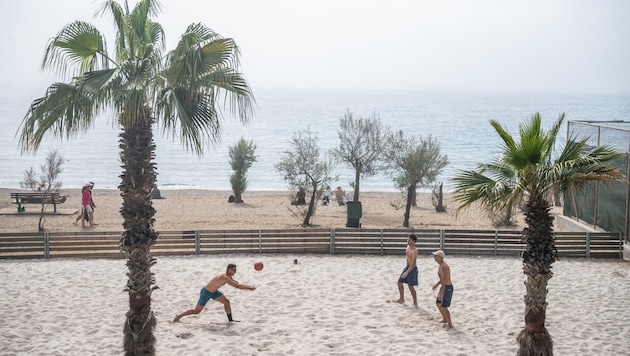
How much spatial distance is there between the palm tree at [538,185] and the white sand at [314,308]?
1795 millimetres

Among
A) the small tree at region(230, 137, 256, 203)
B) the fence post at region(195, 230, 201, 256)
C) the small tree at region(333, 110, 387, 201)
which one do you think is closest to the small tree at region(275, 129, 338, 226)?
the small tree at region(333, 110, 387, 201)

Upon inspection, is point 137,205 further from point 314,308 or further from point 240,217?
point 240,217

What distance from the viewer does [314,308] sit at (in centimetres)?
1359

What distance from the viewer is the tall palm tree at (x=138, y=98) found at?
30.6 feet

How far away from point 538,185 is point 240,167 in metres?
26.6

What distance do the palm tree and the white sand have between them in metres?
1.79

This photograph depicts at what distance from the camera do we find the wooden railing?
60.3 feet

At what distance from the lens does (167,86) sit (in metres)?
9.72

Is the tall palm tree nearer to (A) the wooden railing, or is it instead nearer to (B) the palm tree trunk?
(B) the palm tree trunk

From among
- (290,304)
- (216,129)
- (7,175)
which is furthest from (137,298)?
(7,175)

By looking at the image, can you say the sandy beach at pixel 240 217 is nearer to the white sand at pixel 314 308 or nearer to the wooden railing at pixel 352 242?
the wooden railing at pixel 352 242

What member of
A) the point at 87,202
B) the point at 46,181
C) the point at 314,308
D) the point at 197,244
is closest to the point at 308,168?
the point at 87,202

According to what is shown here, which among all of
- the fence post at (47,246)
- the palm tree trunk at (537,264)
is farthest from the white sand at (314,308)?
the palm tree trunk at (537,264)

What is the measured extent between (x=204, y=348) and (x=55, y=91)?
456 centimetres
